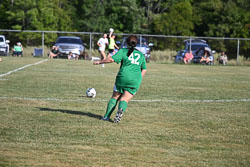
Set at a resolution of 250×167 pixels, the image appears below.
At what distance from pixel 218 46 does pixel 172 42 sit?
3842 millimetres

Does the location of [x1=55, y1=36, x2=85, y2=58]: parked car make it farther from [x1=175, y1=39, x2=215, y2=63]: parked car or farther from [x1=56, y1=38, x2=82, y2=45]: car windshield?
[x1=175, y1=39, x2=215, y2=63]: parked car

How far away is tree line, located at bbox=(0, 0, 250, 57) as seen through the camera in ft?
155

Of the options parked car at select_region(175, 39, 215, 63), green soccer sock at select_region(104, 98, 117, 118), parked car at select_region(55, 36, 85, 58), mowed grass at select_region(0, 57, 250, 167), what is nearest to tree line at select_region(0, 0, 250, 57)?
parked car at select_region(55, 36, 85, 58)

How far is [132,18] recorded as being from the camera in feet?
164

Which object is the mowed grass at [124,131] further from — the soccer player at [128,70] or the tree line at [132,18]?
the tree line at [132,18]

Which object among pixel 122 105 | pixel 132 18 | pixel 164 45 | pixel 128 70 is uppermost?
pixel 132 18

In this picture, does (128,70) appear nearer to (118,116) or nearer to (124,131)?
(118,116)

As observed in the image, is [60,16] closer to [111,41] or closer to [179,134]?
[111,41]

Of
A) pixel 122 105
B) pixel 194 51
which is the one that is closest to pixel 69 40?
pixel 194 51

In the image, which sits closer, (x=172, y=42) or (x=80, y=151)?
(x=80, y=151)

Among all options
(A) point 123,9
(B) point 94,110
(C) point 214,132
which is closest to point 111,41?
(B) point 94,110

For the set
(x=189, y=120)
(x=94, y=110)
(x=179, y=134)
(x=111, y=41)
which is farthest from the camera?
(x=111, y=41)

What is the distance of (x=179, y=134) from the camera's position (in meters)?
6.96

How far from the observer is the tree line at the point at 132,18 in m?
47.2
